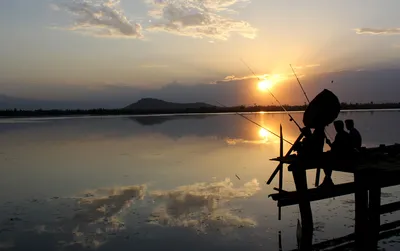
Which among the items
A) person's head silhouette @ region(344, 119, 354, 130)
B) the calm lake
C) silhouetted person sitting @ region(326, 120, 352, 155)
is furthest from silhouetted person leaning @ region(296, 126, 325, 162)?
the calm lake

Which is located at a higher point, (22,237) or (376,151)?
(376,151)

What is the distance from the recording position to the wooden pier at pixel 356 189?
9984 mm

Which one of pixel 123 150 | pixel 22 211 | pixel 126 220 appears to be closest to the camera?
pixel 126 220

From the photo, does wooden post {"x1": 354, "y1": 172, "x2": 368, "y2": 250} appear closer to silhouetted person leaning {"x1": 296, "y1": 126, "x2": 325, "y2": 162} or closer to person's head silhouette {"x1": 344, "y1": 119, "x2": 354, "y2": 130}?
silhouetted person leaning {"x1": 296, "y1": 126, "x2": 325, "y2": 162}

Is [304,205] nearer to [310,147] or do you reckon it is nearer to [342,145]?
[310,147]

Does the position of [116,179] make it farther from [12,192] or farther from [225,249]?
[225,249]

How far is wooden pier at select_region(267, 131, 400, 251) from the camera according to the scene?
998 centimetres

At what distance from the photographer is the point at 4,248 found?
11.0m

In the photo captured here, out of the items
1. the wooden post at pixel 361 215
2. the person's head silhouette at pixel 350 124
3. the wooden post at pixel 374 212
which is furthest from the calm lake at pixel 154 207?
the person's head silhouette at pixel 350 124

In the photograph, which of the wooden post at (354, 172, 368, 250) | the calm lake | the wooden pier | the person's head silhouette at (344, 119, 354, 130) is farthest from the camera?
the person's head silhouette at (344, 119, 354, 130)

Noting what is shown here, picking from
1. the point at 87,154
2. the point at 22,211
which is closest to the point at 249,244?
the point at 22,211

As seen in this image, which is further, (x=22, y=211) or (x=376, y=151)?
(x=22, y=211)

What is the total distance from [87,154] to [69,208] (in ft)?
50.6

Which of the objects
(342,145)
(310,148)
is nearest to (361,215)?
(342,145)
